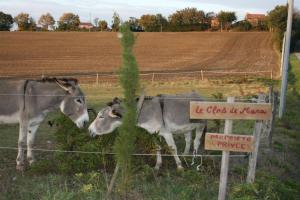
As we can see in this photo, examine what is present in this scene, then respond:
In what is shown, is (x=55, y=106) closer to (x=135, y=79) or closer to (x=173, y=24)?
(x=135, y=79)

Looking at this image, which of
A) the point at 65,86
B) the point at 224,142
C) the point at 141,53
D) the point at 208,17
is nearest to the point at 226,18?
the point at 208,17

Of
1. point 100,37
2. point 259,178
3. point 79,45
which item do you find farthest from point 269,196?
point 100,37

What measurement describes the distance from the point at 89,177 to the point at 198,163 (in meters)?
2.30

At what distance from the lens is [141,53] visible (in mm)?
58219

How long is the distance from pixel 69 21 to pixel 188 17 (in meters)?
31.7

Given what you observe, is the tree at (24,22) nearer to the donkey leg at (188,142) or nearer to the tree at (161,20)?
the tree at (161,20)

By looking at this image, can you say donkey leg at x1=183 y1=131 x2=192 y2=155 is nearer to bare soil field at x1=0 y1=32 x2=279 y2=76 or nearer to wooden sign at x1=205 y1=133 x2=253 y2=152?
wooden sign at x1=205 y1=133 x2=253 y2=152

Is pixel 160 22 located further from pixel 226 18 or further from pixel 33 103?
pixel 33 103

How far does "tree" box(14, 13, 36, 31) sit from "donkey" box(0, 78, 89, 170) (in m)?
106

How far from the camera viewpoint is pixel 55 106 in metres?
9.30

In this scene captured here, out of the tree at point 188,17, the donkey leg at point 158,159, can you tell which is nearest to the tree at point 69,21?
the tree at point 188,17

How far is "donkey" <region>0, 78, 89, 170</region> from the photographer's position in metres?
9.03

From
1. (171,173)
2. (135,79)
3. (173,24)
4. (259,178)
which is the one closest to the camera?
(135,79)

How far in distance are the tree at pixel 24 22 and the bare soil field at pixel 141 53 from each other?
36.8 m
